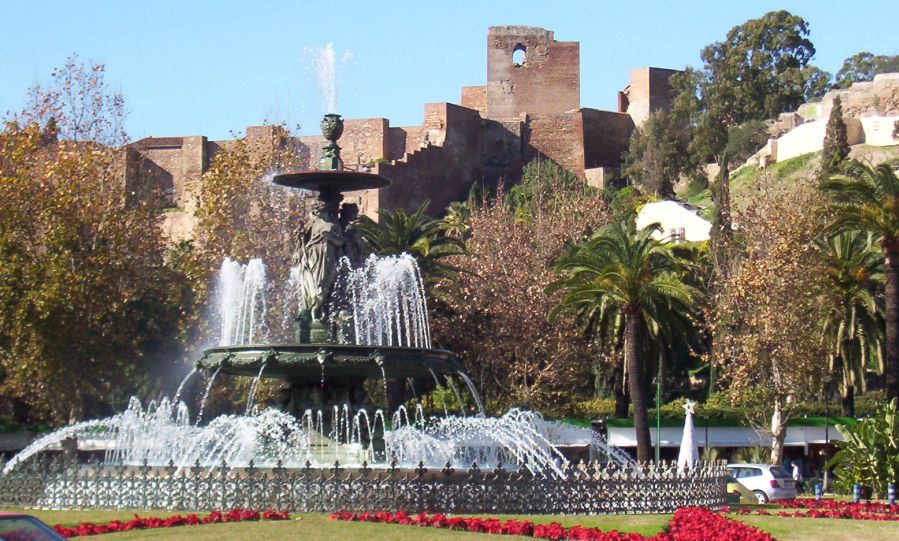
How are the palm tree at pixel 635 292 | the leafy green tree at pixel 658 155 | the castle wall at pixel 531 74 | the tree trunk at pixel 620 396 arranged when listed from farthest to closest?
the castle wall at pixel 531 74
the leafy green tree at pixel 658 155
the tree trunk at pixel 620 396
the palm tree at pixel 635 292

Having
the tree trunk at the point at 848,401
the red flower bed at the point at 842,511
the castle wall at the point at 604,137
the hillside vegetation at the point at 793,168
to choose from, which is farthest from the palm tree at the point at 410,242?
the castle wall at the point at 604,137

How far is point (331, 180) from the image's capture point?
66.3 feet

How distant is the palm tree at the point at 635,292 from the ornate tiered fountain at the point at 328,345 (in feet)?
45.2

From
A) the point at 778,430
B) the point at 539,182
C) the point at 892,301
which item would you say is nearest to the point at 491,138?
the point at 539,182

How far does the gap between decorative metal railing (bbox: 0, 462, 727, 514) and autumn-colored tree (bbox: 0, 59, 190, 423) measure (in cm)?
1403

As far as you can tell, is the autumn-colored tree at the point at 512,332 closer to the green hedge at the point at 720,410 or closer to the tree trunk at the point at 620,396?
the tree trunk at the point at 620,396

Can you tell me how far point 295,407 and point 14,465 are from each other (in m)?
3.95

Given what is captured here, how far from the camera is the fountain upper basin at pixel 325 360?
18.1m

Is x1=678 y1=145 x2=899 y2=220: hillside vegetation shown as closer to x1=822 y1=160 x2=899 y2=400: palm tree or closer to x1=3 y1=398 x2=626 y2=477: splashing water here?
x1=822 y1=160 x2=899 y2=400: palm tree

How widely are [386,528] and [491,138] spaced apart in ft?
225

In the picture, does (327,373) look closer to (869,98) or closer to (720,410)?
(720,410)

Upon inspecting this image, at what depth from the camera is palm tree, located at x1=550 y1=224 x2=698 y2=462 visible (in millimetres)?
33125

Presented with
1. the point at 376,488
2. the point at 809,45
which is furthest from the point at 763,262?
the point at 809,45

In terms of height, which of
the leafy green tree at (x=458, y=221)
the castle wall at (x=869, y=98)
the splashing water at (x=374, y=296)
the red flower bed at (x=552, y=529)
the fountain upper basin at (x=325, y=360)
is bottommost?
the red flower bed at (x=552, y=529)
